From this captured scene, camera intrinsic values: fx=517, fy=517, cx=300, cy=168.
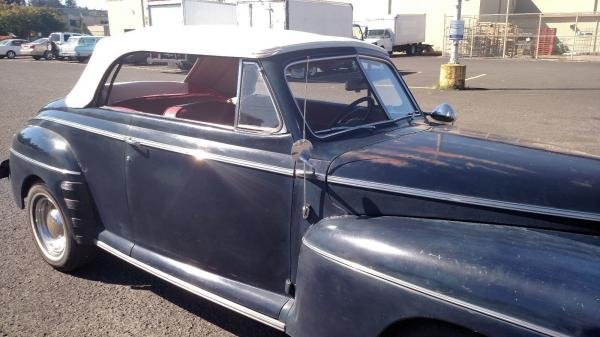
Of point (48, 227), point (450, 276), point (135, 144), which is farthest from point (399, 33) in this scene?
point (450, 276)

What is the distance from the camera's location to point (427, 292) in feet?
6.59

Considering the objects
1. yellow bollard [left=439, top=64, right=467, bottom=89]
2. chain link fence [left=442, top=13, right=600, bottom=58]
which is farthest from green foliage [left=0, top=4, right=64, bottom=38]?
yellow bollard [left=439, top=64, right=467, bottom=89]

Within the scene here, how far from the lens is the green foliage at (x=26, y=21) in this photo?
5666 cm

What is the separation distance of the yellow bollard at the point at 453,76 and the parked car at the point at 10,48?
32118mm

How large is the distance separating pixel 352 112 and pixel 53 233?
2583 millimetres

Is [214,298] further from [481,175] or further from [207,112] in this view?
[481,175]

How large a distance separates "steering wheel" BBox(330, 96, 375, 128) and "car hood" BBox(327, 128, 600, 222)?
34cm

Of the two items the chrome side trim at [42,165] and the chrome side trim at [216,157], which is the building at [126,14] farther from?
the chrome side trim at [216,157]

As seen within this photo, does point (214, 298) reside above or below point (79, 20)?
below

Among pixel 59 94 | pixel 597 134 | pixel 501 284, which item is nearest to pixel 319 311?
pixel 501 284

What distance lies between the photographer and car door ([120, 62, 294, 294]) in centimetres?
272

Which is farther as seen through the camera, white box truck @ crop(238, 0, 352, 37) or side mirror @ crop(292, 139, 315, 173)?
white box truck @ crop(238, 0, 352, 37)

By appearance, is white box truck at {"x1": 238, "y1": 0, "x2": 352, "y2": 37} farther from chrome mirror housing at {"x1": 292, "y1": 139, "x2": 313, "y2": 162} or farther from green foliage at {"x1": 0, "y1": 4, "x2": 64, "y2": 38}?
green foliage at {"x1": 0, "y1": 4, "x2": 64, "y2": 38}

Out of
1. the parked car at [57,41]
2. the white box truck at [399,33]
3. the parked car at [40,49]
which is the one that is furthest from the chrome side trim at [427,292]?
the parked car at [40,49]
